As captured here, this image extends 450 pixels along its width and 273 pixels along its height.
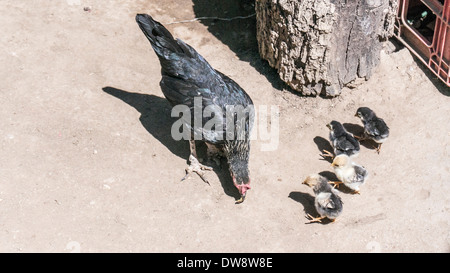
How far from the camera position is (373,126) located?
7609 millimetres

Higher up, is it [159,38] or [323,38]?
[159,38]

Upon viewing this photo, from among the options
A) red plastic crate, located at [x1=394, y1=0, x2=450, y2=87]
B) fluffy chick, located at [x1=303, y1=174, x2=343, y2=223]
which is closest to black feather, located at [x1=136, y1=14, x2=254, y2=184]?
fluffy chick, located at [x1=303, y1=174, x2=343, y2=223]

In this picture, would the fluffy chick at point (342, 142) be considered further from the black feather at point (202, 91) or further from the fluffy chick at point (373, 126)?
the black feather at point (202, 91)

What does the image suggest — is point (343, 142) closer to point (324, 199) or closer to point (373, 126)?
point (373, 126)

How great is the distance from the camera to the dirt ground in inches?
261

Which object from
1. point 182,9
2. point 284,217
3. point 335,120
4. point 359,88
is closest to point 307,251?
point 284,217

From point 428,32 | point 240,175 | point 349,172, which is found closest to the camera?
point 240,175

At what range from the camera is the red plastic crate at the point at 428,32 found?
26.2ft

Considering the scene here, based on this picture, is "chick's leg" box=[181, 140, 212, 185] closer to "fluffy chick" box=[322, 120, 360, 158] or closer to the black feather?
the black feather

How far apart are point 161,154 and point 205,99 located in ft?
3.60

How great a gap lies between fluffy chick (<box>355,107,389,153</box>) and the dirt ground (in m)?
0.31

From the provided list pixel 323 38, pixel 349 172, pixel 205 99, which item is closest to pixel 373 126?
pixel 349 172

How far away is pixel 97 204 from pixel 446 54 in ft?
18.2
